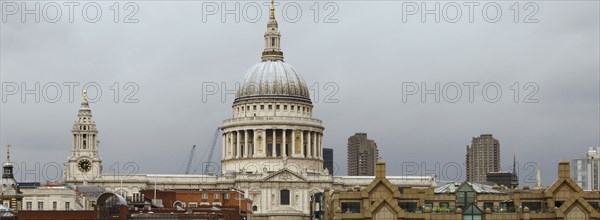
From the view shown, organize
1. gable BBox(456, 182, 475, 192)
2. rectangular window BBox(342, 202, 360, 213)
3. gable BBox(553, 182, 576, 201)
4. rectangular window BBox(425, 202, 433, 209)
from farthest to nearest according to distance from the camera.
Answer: gable BBox(456, 182, 475, 192), rectangular window BBox(425, 202, 433, 209), gable BBox(553, 182, 576, 201), rectangular window BBox(342, 202, 360, 213)

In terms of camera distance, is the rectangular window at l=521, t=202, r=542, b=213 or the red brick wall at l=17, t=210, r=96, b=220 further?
the red brick wall at l=17, t=210, r=96, b=220

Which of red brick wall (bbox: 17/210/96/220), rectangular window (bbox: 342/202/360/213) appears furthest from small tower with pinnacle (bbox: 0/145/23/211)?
rectangular window (bbox: 342/202/360/213)

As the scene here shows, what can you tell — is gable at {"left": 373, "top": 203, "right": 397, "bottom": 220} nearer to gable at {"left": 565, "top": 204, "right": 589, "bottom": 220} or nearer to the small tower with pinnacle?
gable at {"left": 565, "top": 204, "right": 589, "bottom": 220}

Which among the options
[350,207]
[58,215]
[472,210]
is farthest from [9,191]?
[472,210]

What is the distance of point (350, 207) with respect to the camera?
128000mm

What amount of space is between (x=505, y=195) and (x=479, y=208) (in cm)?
766

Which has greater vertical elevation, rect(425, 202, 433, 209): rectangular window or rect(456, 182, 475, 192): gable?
rect(456, 182, 475, 192): gable

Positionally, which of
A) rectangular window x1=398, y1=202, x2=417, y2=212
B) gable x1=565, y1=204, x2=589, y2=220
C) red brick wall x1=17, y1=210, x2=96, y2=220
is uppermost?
rectangular window x1=398, y1=202, x2=417, y2=212

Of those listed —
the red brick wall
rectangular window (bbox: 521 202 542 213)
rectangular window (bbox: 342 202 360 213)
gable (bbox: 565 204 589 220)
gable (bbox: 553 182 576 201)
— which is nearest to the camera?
gable (bbox: 565 204 589 220)

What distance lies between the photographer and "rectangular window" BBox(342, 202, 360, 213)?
127375 millimetres

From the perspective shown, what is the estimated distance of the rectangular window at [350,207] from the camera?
12738 cm

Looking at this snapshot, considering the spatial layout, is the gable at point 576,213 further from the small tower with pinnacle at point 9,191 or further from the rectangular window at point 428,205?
the small tower with pinnacle at point 9,191

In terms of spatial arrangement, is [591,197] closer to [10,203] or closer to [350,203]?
[350,203]

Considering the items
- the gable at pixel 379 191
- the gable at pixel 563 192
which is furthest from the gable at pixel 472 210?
the gable at pixel 563 192
